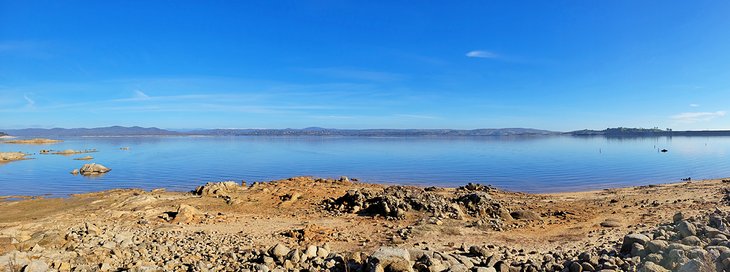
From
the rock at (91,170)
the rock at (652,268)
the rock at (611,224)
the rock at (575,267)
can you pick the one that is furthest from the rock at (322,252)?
the rock at (91,170)

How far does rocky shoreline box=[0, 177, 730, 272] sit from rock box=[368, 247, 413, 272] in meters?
0.03

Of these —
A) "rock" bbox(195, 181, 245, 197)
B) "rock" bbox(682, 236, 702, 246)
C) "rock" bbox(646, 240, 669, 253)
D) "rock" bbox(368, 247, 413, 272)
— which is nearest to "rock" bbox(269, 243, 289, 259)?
"rock" bbox(368, 247, 413, 272)

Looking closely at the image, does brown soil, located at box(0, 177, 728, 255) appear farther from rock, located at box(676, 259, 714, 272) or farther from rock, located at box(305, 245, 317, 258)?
rock, located at box(676, 259, 714, 272)

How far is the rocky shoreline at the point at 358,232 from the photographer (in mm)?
8336

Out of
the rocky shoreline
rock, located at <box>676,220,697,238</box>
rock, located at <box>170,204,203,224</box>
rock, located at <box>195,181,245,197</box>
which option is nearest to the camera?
the rocky shoreline

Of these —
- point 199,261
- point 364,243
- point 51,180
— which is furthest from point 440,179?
point 51,180

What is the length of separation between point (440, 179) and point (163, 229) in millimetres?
24103

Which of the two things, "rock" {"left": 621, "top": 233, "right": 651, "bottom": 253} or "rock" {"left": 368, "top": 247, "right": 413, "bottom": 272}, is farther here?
"rock" {"left": 621, "top": 233, "right": 651, "bottom": 253}

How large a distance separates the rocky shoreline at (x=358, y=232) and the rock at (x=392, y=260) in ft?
0.09

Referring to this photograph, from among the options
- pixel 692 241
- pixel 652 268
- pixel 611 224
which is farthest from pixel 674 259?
pixel 611 224

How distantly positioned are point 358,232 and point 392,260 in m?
5.18

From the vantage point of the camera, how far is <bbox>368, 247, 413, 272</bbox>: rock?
26.1 feet

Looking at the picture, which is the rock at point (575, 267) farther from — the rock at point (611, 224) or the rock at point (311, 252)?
the rock at point (611, 224)

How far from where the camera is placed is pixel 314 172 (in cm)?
4078
